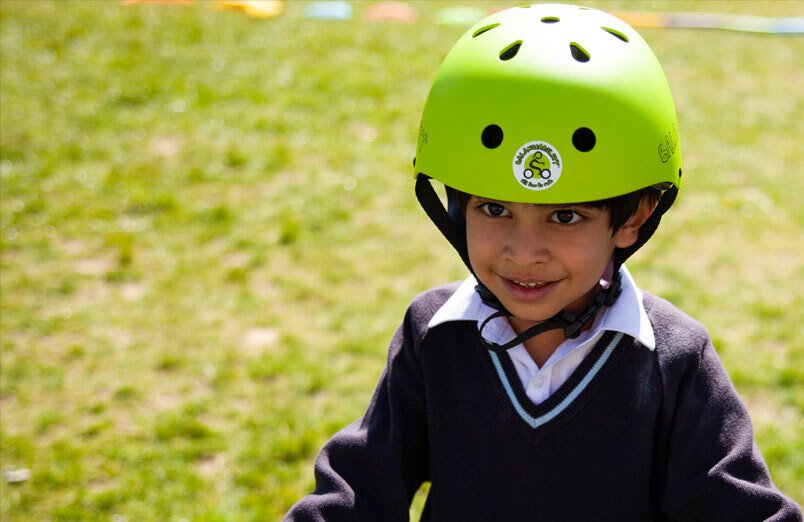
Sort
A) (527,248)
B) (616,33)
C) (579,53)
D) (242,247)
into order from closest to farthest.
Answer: (527,248) < (579,53) < (616,33) < (242,247)

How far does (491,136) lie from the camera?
7.96 feet

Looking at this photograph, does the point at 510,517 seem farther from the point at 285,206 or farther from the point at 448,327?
the point at 285,206

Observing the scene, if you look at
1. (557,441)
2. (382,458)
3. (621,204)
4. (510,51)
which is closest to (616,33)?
(510,51)

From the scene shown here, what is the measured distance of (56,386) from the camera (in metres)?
4.79

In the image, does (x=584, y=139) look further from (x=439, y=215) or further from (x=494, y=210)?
(x=439, y=215)

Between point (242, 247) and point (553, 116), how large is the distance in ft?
13.1

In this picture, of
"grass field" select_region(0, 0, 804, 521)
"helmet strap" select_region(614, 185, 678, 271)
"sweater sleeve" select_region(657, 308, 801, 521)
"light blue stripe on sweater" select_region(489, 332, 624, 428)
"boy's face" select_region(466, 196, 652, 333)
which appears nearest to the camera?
"sweater sleeve" select_region(657, 308, 801, 521)

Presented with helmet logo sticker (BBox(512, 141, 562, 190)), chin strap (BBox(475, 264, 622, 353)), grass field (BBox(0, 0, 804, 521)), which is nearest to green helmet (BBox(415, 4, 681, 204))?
helmet logo sticker (BBox(512, 141, 562, 190))

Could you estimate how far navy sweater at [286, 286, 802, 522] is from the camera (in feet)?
7.73

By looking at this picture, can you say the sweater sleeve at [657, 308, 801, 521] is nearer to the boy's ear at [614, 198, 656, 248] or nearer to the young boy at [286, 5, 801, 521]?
the young boy at [286, 5, 801, 521]

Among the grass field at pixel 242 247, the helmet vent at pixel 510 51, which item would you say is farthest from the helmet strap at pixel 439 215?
the grass field at pixel 242 247

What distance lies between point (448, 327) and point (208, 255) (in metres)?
3.60

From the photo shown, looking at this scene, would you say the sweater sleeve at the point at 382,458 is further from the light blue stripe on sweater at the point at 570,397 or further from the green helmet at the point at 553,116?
the green helmet at the point at 553,116

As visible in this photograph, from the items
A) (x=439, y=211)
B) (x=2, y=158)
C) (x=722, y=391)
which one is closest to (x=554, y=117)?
(x=439, y=211)
